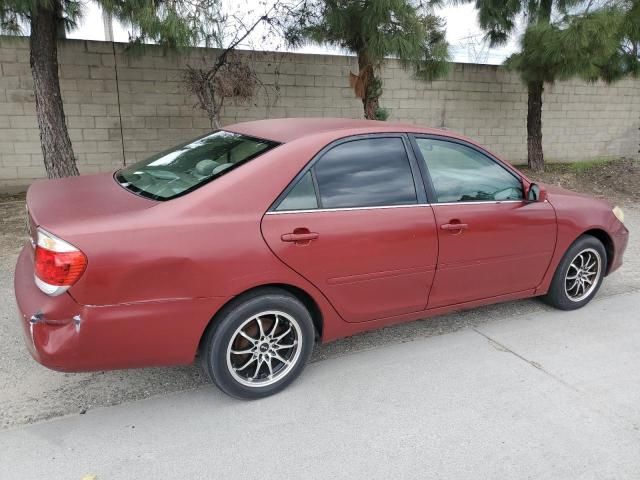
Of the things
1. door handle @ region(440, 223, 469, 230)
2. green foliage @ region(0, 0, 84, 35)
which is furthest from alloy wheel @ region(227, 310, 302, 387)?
green foliage @ region(0, 0, 84, 35)

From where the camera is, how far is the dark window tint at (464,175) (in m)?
3.54

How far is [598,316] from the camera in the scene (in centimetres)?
437

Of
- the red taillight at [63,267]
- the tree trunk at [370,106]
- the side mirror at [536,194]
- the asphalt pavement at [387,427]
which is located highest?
the tree trunk at [370,106]

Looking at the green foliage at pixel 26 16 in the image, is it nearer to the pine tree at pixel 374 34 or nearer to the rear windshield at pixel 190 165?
the pine tree at pixel 374 34

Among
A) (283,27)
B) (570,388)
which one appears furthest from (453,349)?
(283,27)

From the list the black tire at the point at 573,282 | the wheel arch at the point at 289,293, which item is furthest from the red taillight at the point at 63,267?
the black tire at the point at 573,282

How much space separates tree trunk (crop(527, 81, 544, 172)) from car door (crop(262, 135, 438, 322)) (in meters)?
8.59

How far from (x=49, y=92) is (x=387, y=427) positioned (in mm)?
6285

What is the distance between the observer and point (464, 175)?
3.69m

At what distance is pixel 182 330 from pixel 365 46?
6.29 metres

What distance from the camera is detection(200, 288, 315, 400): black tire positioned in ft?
9.33

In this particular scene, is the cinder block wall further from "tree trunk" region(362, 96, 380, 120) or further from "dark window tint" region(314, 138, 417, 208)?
"dark window tint" region(314, 138, 417, 208)

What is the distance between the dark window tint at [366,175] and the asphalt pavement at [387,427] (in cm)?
112

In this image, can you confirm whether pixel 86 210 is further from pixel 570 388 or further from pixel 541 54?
pixel 541 54
